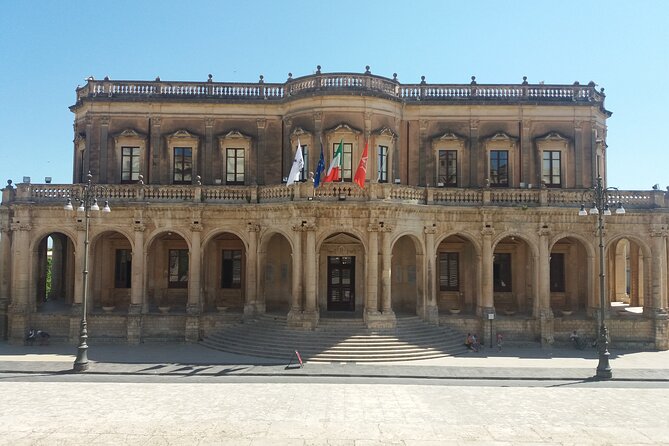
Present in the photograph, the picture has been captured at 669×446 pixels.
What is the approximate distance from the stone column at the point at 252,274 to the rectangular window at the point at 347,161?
20.4 feet

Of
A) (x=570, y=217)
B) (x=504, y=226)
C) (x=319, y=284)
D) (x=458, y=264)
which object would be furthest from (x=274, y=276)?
(x=570, y=217)

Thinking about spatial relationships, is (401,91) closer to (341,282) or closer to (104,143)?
(341,282)

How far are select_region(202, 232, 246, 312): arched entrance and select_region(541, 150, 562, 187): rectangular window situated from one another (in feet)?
67.7

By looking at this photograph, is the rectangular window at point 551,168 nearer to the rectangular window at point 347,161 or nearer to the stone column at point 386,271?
the stone column at point 386,271

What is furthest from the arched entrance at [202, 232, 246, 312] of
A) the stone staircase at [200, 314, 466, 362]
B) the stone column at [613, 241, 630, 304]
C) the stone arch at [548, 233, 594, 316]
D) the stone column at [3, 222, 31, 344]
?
the stone column at [613, 241, 630, 304]

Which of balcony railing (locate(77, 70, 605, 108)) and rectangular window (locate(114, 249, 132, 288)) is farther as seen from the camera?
rectangular window (locate(114, 249, 132, 288))

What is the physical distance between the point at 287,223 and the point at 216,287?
7885 mm

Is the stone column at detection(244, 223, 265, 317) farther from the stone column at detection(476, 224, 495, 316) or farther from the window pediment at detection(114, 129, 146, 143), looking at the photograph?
the stone column at detection(476, 224, 495, 316)

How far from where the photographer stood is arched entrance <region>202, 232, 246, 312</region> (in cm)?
3350

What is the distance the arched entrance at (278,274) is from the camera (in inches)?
1282

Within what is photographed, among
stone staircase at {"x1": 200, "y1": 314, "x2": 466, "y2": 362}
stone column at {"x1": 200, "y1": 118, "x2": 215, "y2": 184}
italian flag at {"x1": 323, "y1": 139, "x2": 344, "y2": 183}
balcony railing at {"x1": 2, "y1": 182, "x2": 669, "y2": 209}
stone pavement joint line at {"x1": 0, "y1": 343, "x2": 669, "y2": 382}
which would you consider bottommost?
stone pavement joint line at {"x1": 0, "y1": 343, "x2": 669, "y2": 382}

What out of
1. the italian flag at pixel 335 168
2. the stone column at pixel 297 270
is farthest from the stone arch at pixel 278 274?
the italian flag at pixel 335 168

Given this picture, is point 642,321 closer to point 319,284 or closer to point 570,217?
point 570,217

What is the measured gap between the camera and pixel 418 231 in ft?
99.4
